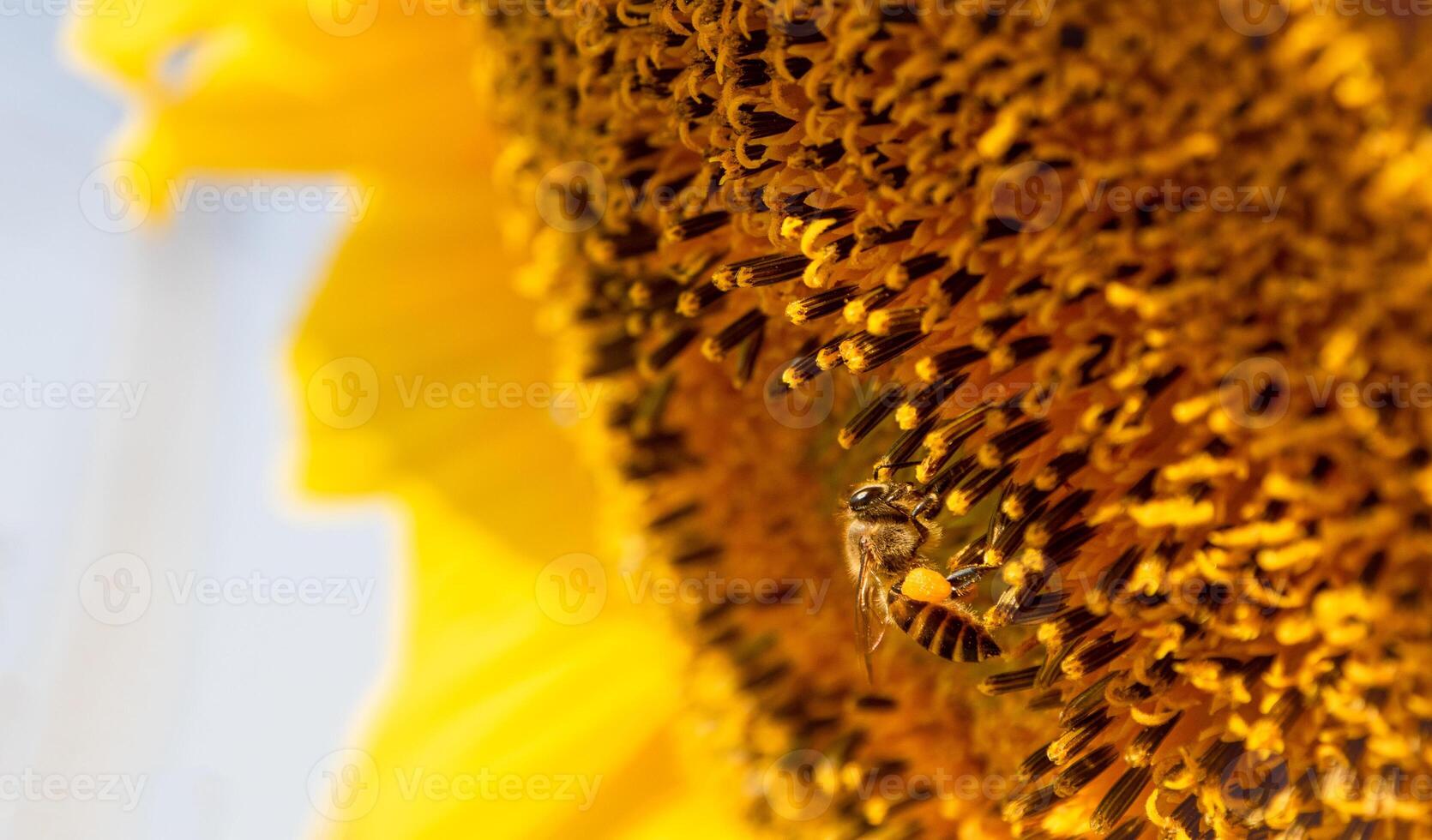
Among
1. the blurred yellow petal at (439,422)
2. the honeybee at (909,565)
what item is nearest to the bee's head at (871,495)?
the honeybee at (909,565)

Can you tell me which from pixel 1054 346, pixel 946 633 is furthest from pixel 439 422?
pixel 1054 346

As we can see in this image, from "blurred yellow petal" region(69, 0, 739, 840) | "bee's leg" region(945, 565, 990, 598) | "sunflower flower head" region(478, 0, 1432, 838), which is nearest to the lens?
"sunflower flower head" region(478, 0, 1432, 838)

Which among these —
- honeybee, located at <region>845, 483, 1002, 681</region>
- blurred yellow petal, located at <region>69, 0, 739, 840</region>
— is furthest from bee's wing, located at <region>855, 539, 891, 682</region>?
blurred yellow petal, located at <region>69, 0, 739, 840</region>

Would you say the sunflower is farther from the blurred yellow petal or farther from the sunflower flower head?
the blurred yellow petal

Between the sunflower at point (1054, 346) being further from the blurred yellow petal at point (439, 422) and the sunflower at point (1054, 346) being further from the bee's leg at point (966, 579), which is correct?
the blurred yellow petal at point (439, 422)

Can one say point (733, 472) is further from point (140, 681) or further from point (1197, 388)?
point (140, 681)

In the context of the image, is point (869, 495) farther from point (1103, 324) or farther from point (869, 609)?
point (1103, 324)

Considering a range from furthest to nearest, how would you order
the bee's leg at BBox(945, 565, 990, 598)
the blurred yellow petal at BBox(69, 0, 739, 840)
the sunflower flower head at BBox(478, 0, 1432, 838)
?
1. the blurred yellow petal at BBox(69, 0, 739, 840)
2. the bee's leg at BBox(945, 565, 990, 598)
3. the sunflower flower head at BBox(478, 0, 1432, 838)
